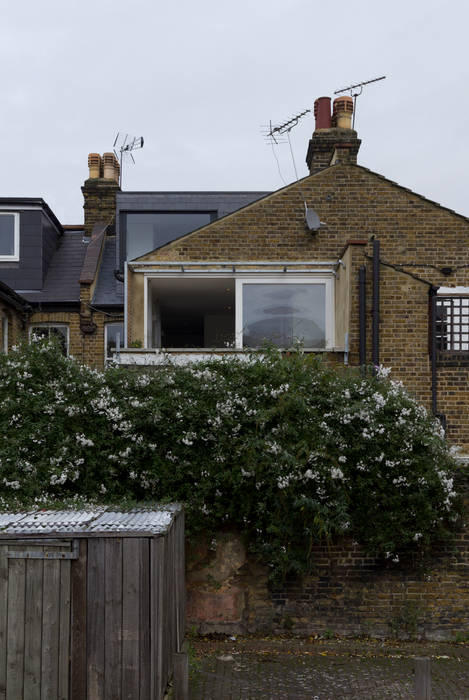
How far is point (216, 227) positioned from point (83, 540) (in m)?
10.3

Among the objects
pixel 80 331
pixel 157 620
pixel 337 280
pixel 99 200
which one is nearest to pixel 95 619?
pixel 157 620

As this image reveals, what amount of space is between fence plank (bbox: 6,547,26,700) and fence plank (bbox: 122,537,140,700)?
0.88 meters

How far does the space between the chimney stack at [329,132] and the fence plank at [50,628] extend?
14.4 metres

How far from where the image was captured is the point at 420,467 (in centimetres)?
981

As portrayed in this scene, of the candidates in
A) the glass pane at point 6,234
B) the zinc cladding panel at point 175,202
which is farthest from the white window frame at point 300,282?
the glass pane at point 6,234

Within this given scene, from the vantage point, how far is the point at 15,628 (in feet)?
20.9

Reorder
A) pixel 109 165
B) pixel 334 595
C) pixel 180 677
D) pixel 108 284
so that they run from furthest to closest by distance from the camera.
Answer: pixel 109 165 → pixel 108 284 → pixel 334 595 → pixel 180 677

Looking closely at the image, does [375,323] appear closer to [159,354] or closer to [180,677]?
[159,354]

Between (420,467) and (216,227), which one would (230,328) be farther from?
(420,467)

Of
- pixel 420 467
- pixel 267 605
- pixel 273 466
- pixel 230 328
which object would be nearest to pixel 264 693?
pixel 267 605

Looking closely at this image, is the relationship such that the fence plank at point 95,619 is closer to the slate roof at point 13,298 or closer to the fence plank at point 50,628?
the fence plank at point 50,628

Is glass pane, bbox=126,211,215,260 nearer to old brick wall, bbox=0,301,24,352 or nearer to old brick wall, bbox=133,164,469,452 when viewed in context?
old brick wall, bbox=0,301,24,352

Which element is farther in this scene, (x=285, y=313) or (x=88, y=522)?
(x=285, y=313)

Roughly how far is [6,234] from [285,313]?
1044 cm
